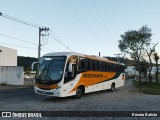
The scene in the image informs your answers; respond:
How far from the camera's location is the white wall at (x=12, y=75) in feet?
106

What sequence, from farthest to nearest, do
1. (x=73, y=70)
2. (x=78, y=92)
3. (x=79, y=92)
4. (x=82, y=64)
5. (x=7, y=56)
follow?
(x=7, y=56) < (x=82, y=64) < (x=79, y=92) < (x=78, y=92) < (x=73, y=70)

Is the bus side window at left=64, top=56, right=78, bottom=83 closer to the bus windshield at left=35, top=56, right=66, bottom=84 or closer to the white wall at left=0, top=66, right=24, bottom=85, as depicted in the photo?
the bus windshield at left=35, top=56, right=66, bottom=84

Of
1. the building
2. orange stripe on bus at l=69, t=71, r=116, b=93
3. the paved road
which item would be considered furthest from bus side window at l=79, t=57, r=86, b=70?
the building

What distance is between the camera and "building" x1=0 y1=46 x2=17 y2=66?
123ft

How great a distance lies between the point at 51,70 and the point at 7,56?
2635 cm

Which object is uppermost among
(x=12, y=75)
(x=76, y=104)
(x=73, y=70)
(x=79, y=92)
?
(x=73, y=70)

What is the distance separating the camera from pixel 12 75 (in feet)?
107

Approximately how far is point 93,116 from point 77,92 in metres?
6.38

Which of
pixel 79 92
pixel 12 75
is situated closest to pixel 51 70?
pixel 79 92

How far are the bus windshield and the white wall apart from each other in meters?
17.6

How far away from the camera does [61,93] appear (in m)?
14.7

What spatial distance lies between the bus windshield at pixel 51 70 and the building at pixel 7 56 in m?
23.2

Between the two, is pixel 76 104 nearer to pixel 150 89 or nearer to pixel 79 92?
pixel 79 92

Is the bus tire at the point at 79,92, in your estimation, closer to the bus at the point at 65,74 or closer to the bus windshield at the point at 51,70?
the bus at the point at 65,74
